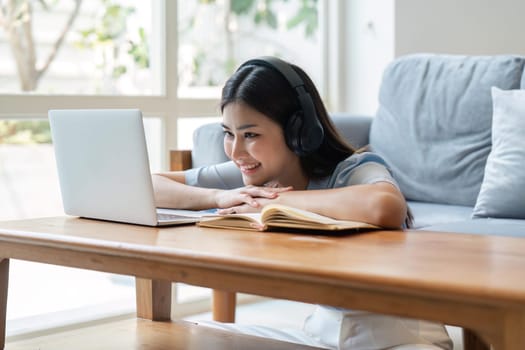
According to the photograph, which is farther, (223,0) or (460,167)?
(223,0)

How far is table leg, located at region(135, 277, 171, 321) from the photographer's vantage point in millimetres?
1698

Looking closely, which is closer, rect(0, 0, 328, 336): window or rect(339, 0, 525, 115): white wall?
rect(0, 0, 328, 336): window

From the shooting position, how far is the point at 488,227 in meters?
2.11

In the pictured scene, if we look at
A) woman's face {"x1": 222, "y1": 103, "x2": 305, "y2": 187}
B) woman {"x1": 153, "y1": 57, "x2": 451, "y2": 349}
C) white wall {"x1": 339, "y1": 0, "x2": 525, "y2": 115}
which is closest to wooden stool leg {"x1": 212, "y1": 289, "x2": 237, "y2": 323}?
woman {"x1": 153, "y1": 57, "x2": 451, "y2": 349}

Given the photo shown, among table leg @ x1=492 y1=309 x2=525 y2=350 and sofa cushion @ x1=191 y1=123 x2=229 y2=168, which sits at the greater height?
table leg @ x1=492 y1=309 x2=525 y2=350

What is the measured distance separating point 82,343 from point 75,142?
386mm

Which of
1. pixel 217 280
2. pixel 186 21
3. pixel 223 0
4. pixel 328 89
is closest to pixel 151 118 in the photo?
pixel 186 21

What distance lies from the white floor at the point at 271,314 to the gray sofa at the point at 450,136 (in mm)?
629

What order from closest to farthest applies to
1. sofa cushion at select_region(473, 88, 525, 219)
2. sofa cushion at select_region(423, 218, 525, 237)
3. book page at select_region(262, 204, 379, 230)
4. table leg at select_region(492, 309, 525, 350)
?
1. table leg at select_region(492, 309, 525, 350)
2. book page at select_region(262, 204, 379, 230)
3. sofa cushion at select_region(423, 218, 525, 237)
4. sofa cushion at select_region(473, 88, 525, 219)

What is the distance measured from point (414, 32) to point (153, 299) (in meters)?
2.12

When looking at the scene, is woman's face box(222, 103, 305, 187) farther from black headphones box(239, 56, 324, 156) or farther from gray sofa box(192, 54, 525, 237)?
gray sofa box(192, 54, 525, 237)

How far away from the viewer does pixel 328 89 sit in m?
3.71

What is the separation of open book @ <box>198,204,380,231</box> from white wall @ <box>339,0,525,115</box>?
6.88 feet

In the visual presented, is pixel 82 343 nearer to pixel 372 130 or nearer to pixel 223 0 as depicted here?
pixel 372 130
